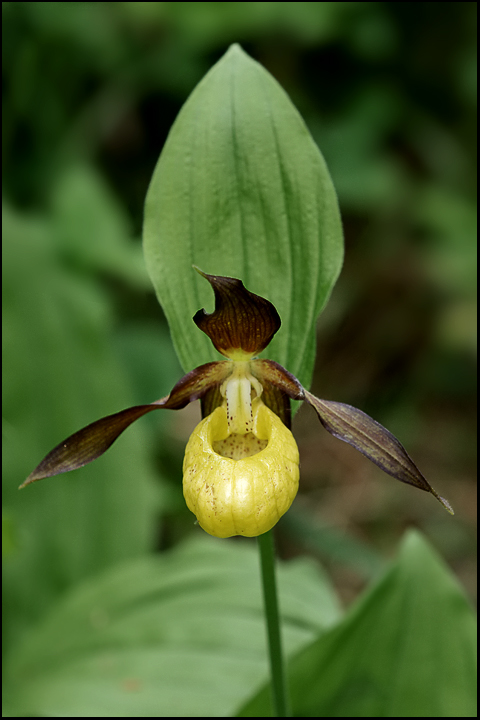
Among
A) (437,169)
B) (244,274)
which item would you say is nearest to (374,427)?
(244,274)

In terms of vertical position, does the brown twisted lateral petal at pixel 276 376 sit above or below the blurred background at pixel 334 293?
below

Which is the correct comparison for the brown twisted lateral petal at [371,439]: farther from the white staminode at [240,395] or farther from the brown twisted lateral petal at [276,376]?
the white staminode at [240,395]

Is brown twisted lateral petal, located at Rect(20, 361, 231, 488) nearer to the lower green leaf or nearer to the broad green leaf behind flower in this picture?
the broad green leaf behind flower

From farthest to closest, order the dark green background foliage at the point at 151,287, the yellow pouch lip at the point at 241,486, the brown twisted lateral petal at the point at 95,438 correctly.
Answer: the dark green background foliage at the point at 151,287
the brown twisted lateral petal at the point at 95,438
the yellow pouch lip at the point at 241,486

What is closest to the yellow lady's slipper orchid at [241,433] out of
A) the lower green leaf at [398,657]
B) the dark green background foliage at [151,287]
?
the lower green leaf at [398,657]

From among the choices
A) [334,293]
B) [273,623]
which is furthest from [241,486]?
[334,293]

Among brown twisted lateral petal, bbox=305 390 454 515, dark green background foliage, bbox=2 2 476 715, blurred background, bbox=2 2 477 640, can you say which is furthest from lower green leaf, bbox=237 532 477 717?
blurred background, bbox=2 2 477 640

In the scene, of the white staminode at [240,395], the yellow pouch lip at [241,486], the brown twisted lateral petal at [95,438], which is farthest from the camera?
the white staminode at [240,395]
